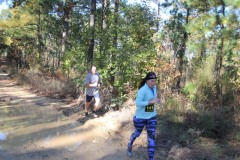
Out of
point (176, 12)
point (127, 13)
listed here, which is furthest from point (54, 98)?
point (176, 12)

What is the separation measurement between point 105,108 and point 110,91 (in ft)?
2.68

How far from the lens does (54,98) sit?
15.8 metres

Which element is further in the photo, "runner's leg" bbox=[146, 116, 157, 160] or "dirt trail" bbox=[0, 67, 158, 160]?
"dirt trail" bbox=[0, 67, 158, 160]

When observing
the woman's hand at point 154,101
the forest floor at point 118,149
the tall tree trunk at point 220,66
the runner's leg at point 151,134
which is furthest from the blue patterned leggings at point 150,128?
the tall tree trunk at point 220,66

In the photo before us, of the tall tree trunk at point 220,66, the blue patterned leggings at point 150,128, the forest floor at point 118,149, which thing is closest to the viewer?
the blue patterned leggings at point 150,128

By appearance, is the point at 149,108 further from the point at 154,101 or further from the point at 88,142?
the point at 88,142

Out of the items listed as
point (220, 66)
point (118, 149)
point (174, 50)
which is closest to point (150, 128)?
point (118, 149)

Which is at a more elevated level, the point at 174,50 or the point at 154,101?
the point at 174,50

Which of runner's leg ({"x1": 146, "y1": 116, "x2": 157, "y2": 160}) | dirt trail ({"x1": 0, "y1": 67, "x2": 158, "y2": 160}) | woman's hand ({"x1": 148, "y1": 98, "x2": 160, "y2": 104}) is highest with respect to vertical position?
woman's hand ({"x1": 148, "y1": 98, "x2": 160, "y2": 104})

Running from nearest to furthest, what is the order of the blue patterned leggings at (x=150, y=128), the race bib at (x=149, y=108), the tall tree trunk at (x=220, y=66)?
the blue patterned leggings at (x=150, y=128)
the race bib at (x=149, y=108)
the tall tree trunk at (x=220, y=66)

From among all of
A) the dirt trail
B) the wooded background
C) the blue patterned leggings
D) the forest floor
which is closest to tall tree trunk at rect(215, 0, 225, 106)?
the wooded background

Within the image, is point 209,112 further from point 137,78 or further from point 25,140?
point 25,140

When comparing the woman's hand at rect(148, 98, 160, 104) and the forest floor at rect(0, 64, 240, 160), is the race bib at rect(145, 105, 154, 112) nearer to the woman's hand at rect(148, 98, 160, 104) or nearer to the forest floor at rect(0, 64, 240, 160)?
the woman's hand at rect(148, 98, 160, 104)

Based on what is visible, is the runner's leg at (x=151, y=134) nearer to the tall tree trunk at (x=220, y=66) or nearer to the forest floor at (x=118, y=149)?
the forest floor at (x=118, y=149)
